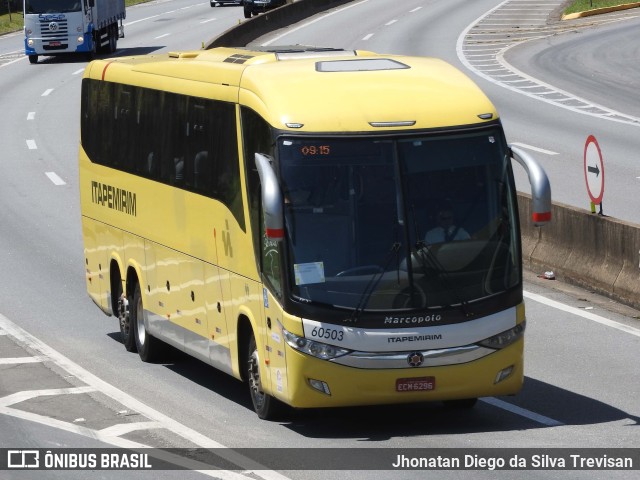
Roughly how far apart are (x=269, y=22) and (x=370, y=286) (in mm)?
50084

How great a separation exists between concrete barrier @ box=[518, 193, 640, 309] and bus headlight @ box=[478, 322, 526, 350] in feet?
17.2

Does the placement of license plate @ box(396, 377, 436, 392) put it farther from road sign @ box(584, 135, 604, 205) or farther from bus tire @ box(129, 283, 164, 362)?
road sign @ box(584, 135, 604, 205)

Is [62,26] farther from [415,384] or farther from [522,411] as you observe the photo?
[415,384]

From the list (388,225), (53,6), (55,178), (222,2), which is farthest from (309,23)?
(388,225)

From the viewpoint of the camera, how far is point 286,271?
1173 centimetres

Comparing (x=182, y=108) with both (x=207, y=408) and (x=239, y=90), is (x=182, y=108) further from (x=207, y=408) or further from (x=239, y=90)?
(x=207, y=408)

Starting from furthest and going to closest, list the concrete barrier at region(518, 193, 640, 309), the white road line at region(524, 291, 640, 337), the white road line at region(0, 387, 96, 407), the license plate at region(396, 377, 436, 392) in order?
1. the concrete barrier at region(518, 193, 640, 309)
2. the white road line at region(524, 291, 640, 337)
3. the white road line at region(0, 387, 96, 407)
4. the license plate at region(396, 377, 436, 392)

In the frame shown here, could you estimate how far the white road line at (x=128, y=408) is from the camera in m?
10.7

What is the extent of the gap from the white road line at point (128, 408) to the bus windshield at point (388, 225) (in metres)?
1.46

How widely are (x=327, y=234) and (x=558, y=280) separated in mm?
7836

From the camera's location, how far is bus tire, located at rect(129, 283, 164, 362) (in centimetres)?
1583

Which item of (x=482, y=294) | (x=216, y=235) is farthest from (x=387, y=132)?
(x=216, y=235)

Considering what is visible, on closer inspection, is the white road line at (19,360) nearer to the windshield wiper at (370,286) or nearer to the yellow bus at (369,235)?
the yellow bus at (369,235)

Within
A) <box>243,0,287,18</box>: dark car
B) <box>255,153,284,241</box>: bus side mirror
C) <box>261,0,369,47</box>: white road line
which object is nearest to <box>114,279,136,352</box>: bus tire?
<box>255,153,284,241</box>: bus side mirror
